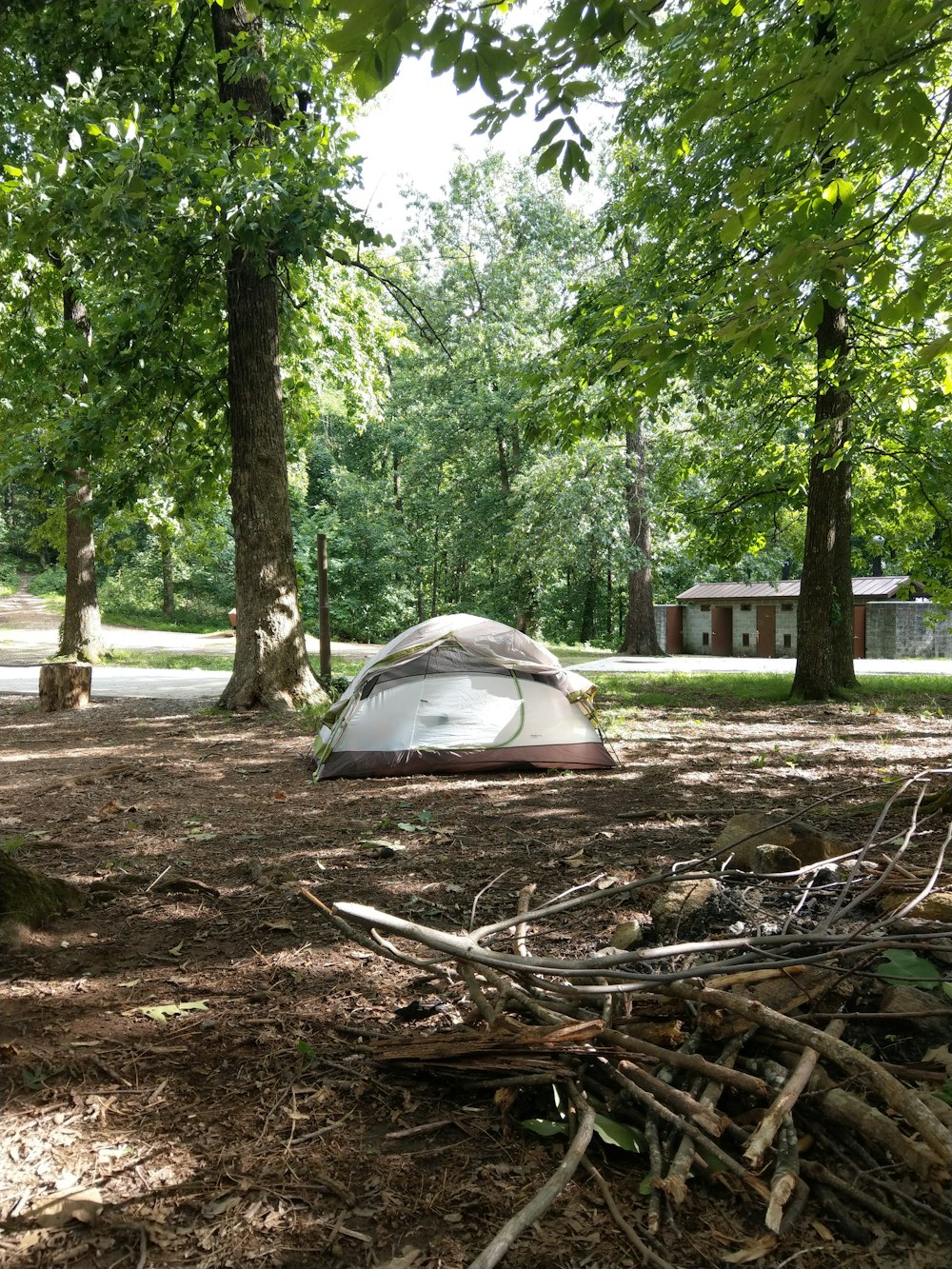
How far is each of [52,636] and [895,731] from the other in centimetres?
2489

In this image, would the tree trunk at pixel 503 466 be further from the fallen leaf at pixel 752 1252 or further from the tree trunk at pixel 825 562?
the fallen leaf at pixel 752 1252

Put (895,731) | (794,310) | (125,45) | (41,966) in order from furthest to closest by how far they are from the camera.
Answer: (125,45) < (895,731) < (794,310) < (41,966)

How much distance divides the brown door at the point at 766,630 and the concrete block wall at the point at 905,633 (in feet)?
10.9

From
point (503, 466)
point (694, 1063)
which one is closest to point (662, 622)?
point (503, 466)

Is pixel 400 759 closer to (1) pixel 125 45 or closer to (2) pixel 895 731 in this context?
(2) pixel 895 731

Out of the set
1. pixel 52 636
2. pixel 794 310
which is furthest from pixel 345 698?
pixel 52 636

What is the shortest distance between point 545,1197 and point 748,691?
39.7 feet

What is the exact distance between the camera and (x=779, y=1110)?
6.10ft

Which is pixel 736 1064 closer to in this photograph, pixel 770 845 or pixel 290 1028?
pixel 290 1028

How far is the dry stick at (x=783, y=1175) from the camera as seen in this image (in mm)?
1657

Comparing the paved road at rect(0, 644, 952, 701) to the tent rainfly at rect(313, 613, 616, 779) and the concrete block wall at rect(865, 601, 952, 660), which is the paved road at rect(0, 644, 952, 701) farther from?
the concrete block wall at rect(865, 601, 952, 660)

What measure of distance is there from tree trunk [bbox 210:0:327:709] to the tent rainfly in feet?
9.80

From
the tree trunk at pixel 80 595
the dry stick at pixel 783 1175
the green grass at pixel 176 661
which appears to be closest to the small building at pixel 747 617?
the green grass at pixel 176 661

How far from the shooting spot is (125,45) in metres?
9.95
